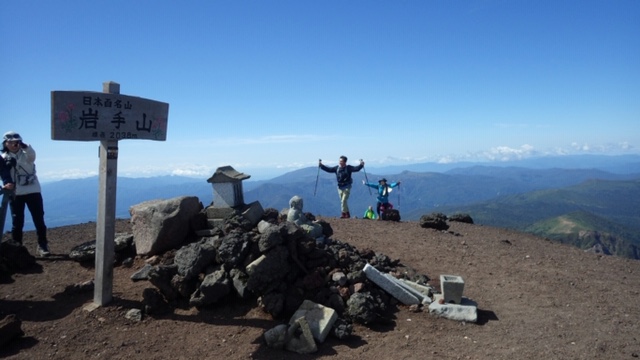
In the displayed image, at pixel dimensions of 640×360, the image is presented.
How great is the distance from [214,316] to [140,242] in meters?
3.79

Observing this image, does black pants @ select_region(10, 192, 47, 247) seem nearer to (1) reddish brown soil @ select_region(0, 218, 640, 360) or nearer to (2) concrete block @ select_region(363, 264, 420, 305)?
(1) reddish brown soil @ select_region(0, 218, 640, 360)

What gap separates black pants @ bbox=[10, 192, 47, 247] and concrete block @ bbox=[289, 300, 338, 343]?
8.10m

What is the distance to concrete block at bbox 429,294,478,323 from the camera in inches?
292

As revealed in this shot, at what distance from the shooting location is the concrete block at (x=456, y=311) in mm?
7426

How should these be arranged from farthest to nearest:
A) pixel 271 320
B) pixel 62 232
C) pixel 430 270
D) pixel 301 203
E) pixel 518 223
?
pixel 518 223 < pixel 62 232 < pixel 430 270 < pixel 301 203 < pixel 271 320

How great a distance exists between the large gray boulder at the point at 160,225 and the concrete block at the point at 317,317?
4.49 m

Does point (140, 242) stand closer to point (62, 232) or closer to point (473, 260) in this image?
point (62, 232)

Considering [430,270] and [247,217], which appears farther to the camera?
[430,270]

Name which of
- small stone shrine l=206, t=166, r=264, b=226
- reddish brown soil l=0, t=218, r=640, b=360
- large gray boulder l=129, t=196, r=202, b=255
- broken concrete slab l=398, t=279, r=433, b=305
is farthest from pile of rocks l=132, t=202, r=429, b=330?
small stone shrine l=206, t=166, r=264, b=226

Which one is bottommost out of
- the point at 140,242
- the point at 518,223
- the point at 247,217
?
the point at 518,223

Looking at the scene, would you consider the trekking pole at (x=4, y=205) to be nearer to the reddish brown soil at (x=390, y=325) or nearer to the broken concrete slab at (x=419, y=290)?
the reddish brown soil at (x=390, y=325)

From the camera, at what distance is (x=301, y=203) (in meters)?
9.54

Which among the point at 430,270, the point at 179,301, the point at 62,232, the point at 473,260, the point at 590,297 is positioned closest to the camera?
the point at 179,301

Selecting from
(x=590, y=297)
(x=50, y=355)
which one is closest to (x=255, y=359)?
(x=50, y=355)
